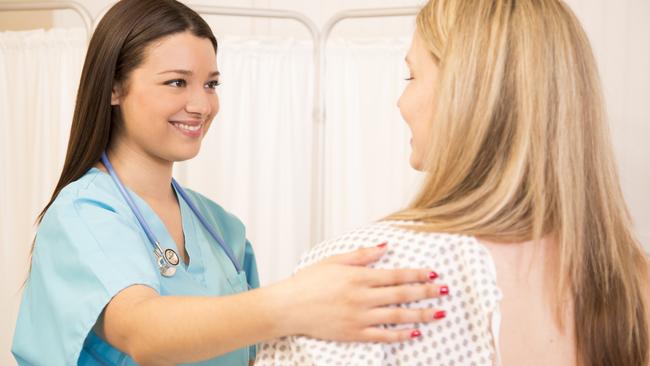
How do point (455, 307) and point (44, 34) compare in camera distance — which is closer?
point (455, 307)

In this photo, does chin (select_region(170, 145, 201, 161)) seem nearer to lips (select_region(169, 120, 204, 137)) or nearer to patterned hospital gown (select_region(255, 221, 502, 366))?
lips (select_region(169, 120, 204, 137))

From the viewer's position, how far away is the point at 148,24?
4.55 feet

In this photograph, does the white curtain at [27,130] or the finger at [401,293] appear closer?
the finger at [401,293]

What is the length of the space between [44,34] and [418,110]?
165 cm

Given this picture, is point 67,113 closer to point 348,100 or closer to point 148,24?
point 348,100

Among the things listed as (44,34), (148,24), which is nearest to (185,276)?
(148,24)

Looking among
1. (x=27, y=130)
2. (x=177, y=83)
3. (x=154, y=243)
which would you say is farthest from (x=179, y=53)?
(x=27, y=130)

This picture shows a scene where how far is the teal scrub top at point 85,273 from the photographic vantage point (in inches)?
46.2

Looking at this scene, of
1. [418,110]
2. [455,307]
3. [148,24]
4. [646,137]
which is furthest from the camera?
[646,137]

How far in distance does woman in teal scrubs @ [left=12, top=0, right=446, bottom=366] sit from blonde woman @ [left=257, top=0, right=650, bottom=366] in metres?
0.04

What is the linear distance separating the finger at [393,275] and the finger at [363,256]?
12mm

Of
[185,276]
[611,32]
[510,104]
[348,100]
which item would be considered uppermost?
[611,32]

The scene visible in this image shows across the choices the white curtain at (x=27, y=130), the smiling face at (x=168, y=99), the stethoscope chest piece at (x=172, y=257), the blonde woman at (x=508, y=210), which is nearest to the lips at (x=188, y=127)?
the smiling face at (x=168, y=99)

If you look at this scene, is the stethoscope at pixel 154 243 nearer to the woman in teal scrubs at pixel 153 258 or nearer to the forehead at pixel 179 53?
the woman in teal scrubs at pixel 153 258
